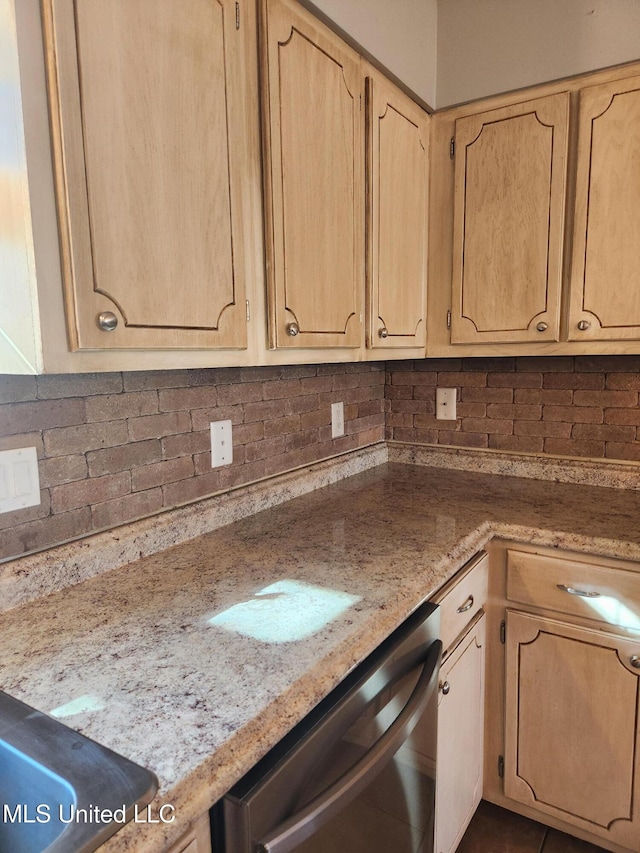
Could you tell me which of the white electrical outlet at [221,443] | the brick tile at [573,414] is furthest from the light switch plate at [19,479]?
the brick tile at [573,414]

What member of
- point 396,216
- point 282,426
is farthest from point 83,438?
point 396,216

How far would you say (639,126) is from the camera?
1.46 meters

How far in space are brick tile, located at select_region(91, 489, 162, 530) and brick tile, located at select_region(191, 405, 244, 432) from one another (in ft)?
0.64

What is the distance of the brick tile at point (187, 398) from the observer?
4.23 feet

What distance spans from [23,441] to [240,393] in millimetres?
597

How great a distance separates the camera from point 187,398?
134 centimetres

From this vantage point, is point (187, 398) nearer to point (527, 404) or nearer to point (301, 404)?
point (301, 404)

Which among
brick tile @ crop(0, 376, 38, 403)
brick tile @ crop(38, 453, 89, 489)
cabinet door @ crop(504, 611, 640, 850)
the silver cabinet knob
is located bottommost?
cabinet door @ crop(504, 611, 640, 850)

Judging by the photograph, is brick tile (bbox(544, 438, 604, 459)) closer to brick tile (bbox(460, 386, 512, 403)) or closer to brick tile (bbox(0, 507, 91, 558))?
brick tile (bbox(460, 386, 512, 403))

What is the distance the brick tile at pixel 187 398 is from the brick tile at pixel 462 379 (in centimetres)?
99

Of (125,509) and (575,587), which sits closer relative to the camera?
(125,509)

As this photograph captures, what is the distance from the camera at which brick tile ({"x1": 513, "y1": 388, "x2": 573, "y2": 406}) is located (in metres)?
1.86

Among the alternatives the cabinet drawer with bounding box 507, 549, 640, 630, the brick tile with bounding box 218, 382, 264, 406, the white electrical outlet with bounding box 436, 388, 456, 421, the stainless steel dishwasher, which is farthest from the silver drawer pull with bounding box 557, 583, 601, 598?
the brick tile with bounding box 218, 382, 264, 406

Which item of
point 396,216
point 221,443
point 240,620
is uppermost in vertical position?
point 396,216
